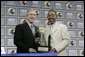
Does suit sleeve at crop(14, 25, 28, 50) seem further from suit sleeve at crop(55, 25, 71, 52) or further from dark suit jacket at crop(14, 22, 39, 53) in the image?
suit sleeve at crop(55, 25, 71, 52)

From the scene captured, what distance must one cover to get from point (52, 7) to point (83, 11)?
58 cm

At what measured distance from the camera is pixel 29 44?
4695mm

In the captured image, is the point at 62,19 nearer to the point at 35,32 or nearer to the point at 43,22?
the point at 43,22

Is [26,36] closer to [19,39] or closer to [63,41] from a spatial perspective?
[19,39]

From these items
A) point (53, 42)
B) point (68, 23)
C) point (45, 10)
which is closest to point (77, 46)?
point (68, 23)

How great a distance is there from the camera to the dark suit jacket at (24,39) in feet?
15.3

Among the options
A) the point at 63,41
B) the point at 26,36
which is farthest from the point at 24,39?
the point at 63,41

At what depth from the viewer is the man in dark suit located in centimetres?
466

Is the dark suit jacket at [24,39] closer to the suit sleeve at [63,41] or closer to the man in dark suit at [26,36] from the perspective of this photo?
the man in dark suit at [26,36]

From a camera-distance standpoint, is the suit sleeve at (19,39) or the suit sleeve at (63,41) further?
the suit sleeve at (63,41)

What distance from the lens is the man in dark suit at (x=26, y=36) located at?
4.66m

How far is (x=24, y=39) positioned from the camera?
15.4 feet

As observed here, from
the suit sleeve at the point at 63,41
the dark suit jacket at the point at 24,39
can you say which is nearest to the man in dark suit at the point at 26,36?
the dark suit jacket at the point at 24,39

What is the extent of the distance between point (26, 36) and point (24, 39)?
5 centimetres
